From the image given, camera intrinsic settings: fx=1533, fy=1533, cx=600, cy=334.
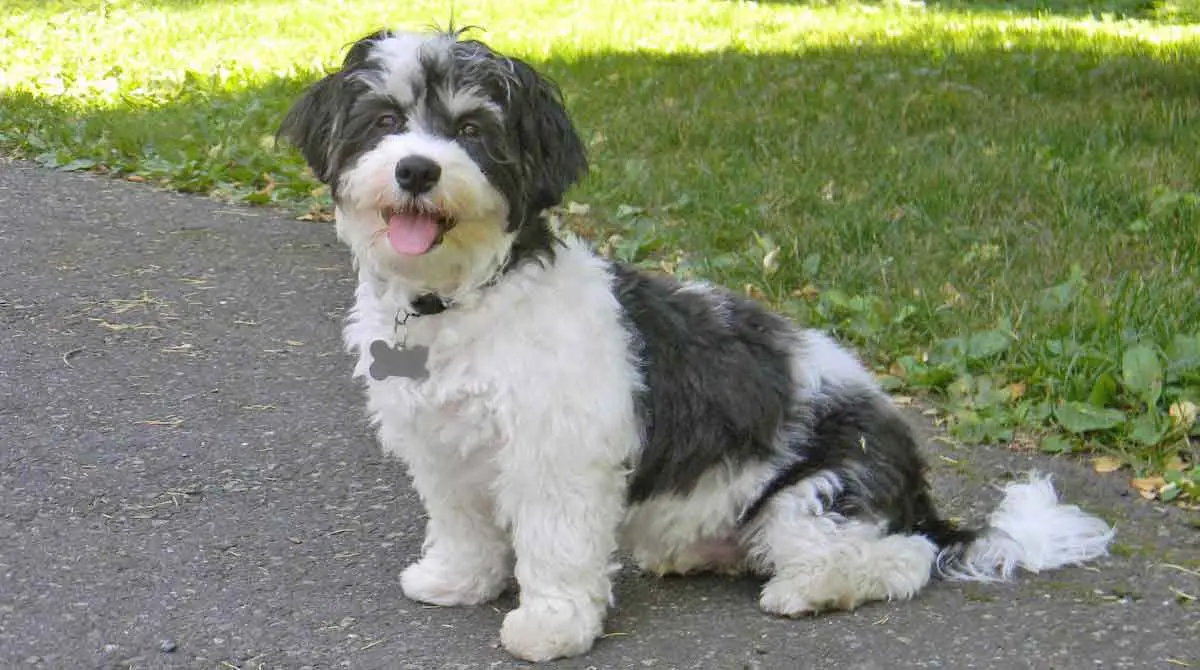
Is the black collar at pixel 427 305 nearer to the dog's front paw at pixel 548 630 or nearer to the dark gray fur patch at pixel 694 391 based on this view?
the dark gray fur patch at pixel 694 391

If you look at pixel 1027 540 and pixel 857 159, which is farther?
pixel 857 159

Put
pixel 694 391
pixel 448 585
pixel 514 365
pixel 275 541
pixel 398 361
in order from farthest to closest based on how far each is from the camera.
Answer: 1. pixel 275 541
2. pixel 448 585
3. pixel 694 391
4. pixel 398 361
5. pixel 514 365

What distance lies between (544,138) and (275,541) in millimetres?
1583

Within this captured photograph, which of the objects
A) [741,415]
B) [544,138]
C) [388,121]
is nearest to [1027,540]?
[741,415]

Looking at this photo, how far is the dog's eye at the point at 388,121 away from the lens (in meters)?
3.58

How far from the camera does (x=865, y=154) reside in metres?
8.20

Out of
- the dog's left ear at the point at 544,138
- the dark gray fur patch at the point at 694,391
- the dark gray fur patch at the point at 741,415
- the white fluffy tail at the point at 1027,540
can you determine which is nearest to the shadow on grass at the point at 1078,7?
the white fluffy tail at the point at 1027,540

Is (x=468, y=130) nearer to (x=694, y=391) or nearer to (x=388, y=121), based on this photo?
(x=388, y=121)

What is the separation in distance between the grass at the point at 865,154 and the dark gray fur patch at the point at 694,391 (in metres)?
1.47

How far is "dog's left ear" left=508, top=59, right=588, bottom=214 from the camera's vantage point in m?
3.65

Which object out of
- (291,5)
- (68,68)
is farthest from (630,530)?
(291,5)

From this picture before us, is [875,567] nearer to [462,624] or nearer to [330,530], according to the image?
[462,624]

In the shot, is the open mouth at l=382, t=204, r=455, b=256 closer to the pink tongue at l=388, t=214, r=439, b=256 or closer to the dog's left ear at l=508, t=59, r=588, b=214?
the pink tongue at l=388, t=214, r=439, b=256

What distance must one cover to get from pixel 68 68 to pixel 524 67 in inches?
354
